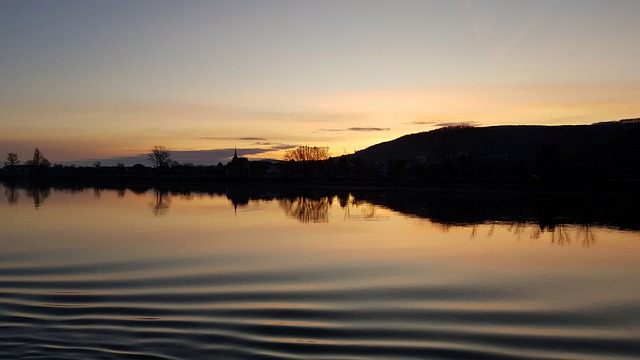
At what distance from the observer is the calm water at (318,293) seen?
24.3 ft

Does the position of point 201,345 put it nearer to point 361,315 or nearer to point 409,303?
point 361,315

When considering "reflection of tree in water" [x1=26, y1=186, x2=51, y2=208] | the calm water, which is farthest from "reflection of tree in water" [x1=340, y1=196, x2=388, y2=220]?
"reflection of tree in water" [x1=26, y1=186, x2=51, y2=208]

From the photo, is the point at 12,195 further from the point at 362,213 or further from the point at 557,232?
the point at 557,232

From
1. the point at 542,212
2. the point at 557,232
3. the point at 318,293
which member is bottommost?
the point at 318,293

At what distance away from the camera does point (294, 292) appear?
1071 centimetres

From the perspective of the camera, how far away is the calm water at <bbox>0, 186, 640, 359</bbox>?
24.3 ft

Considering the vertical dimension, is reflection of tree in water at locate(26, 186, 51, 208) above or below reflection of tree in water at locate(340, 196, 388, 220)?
above

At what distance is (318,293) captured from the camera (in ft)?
35.0

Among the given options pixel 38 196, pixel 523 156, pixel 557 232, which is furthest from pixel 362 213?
pixel 523 156

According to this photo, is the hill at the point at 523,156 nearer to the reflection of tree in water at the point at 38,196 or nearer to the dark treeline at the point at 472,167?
the dark treeline at the point at 472,167

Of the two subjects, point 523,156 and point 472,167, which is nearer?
point 472,167

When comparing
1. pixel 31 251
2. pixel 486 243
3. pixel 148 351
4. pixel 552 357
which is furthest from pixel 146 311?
pixel 486 243

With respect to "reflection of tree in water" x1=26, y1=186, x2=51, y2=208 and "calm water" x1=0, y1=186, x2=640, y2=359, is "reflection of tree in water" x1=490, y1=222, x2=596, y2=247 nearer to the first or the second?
"calm water" x1=0, y1=186, x2=640, y2=359

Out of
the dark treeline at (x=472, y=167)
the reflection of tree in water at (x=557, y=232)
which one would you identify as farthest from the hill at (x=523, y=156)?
the reflection of tree in water at (x=557, y=232)
